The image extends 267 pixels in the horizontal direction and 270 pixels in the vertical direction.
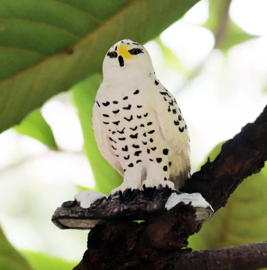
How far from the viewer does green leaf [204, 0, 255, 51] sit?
1139mm

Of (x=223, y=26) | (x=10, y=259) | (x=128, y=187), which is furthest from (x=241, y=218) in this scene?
(x=223, y=26)

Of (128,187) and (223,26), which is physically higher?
(223,26)

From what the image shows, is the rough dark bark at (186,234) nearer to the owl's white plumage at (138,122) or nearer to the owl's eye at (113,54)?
the owl's white plumage at (138,122)

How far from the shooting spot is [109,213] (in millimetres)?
482

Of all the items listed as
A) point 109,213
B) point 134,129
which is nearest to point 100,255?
point 109,213

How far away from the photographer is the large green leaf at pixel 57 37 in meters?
0.60

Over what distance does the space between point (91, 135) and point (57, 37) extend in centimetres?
30

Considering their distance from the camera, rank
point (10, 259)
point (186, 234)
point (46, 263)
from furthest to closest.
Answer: point (46, 263) → point (10, 259) → point (186, 234)

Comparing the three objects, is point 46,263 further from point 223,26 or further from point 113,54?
point 223,26

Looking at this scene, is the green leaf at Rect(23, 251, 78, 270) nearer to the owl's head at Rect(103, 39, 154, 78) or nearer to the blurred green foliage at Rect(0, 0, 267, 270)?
the blurred green foliage at Rect(0, 0, 267, 270)

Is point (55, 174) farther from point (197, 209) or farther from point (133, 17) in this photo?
point (197, 209)

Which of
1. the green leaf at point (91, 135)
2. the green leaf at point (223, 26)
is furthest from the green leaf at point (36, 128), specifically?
the green leaf at point (223, 26)

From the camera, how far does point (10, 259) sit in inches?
27.7

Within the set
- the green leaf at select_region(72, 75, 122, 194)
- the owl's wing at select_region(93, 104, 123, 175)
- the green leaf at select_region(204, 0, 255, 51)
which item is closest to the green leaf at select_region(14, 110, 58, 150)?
the green leaf at select_region(72, 75, 122, 194)
